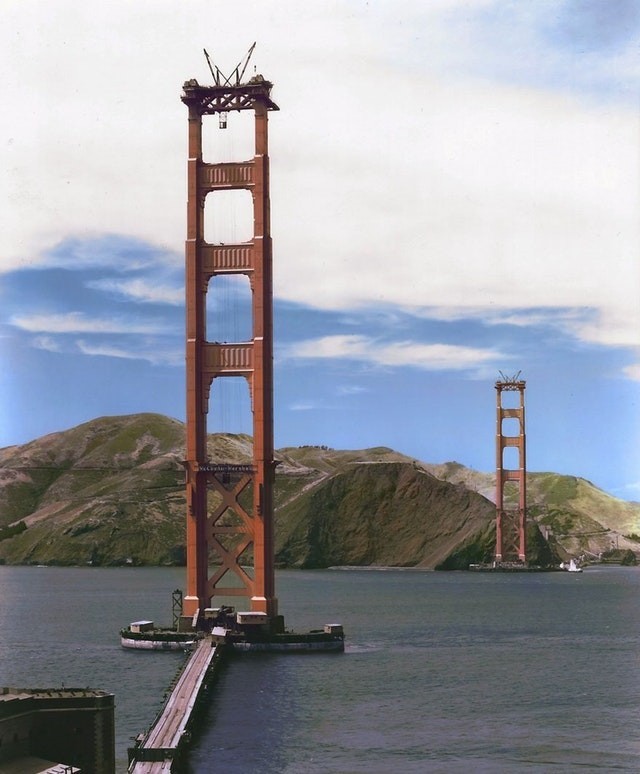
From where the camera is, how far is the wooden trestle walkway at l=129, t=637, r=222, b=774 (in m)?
50.2

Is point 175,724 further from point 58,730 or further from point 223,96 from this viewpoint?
point 223,96

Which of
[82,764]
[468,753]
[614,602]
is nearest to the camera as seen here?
[82,764]

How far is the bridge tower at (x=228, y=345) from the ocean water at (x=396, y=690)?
702 cm

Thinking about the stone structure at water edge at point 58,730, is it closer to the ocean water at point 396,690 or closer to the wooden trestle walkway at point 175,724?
the wooden trestle walkway at point 175,724

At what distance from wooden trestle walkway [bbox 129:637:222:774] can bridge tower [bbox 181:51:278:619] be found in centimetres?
999

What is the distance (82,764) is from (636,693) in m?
36.0

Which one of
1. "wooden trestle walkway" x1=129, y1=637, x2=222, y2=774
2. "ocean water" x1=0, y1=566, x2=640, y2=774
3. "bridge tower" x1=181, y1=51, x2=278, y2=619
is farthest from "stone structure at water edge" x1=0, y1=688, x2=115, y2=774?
"bridge tower" x1=181, y1=51, x2=278, y2=619

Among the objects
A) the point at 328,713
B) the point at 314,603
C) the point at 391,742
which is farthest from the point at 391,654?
the point at 314,603

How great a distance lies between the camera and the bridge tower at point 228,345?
290ft

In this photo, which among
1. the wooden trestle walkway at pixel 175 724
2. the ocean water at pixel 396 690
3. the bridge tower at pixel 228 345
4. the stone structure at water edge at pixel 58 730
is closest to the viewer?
the stone structure at water edge at pixel 58 730

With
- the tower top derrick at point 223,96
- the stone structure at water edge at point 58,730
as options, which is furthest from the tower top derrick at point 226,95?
the stone structure at water edge at point 58,730

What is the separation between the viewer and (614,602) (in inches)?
6585

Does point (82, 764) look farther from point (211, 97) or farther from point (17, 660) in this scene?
point (211, 97)

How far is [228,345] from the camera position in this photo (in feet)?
294
